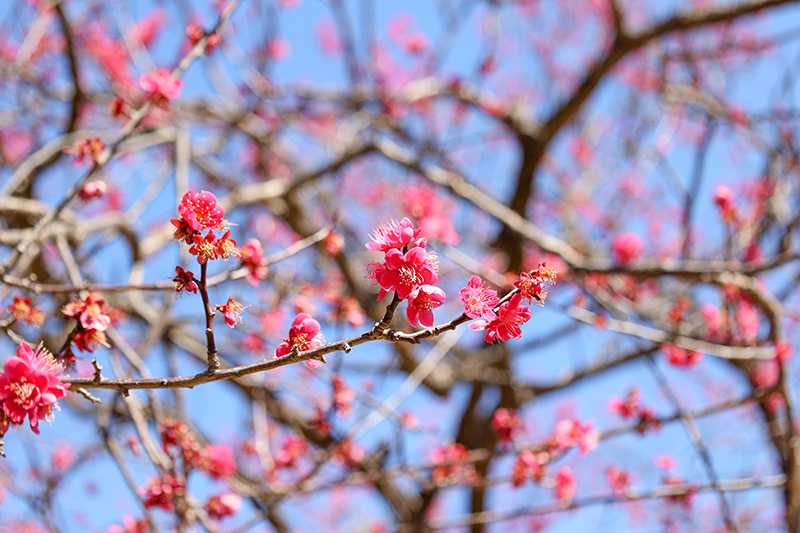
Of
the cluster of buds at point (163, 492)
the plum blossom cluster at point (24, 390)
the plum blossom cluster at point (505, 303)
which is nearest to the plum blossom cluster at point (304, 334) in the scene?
the plum blossom cluster at point (505, 303)

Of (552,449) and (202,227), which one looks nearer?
(202,227)

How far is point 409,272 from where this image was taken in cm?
139

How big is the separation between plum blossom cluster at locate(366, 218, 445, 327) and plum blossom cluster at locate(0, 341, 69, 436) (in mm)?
586

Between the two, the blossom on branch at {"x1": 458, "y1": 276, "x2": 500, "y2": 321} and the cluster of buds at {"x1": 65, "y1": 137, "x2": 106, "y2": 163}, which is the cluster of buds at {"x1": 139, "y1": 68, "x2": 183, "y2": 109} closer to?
the cluster of buds at {"x1": 65, "y1": 137, "x2": 106, "y2": 163}

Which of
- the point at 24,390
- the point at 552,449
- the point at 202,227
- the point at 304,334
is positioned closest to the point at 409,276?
the point at 304,334

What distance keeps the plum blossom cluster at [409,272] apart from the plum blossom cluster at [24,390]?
0.59 meters

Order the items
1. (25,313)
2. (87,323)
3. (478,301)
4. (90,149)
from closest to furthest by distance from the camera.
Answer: (478,301) < (87,323) < (25,313) < (90,149)

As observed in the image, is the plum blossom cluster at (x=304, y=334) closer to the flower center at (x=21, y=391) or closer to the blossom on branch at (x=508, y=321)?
the blossom on branch at (x=508, y=321)

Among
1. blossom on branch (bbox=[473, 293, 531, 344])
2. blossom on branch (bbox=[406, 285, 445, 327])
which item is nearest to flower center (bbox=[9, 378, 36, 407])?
blossom on branch (bbox=[406, 285, 445, 327])

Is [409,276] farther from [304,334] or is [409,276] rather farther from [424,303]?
[304,334]

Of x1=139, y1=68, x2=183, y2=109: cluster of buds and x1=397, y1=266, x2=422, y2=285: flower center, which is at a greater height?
x1=139, y1=68, x2=183, y2=109: cluster of buds

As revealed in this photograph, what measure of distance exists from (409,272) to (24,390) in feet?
2.22

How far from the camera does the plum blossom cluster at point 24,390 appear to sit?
1.40 metres

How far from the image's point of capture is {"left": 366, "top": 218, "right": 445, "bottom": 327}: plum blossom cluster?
4.54 feet
